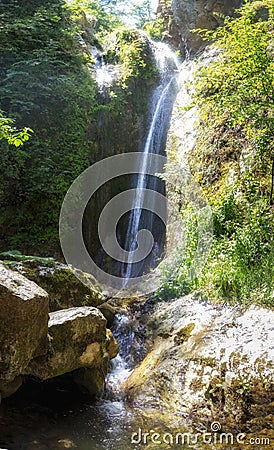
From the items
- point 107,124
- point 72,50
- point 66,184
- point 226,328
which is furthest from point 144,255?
point 72,50

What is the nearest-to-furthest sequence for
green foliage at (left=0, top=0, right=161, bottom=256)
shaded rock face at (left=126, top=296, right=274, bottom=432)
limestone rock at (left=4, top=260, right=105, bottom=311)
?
A: 1. shaded rock face at (left=126, top=296, right=274, bottom=432)
2. limestone rock at (left=4, top=260, right=105, bottom=311)
3. green foliage at (left=0, top=0, right=161, bottom=256)

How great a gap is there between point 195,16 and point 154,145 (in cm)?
574

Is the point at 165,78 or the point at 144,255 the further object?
the point at 165,78

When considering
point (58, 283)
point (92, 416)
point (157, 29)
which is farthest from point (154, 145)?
point (92, 416)

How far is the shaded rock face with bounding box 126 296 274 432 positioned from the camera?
403 cm

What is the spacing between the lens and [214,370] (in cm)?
446

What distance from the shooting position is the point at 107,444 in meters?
3.65

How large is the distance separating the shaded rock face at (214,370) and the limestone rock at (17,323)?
5.48 feet

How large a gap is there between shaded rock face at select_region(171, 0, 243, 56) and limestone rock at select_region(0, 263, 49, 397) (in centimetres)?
1200

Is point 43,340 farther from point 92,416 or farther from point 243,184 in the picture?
point 243,184

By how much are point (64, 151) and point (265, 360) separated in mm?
7761

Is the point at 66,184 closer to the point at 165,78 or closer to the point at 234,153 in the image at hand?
the point at 234,153

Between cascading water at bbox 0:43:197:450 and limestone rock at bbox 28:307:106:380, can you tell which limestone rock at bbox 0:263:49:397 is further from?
cascading water at bbox 0:43:197:450

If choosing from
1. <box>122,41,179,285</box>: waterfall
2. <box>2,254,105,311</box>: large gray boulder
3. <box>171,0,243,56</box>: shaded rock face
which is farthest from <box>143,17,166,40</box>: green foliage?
<box>2,254,105,311</box>: large gray boulder
